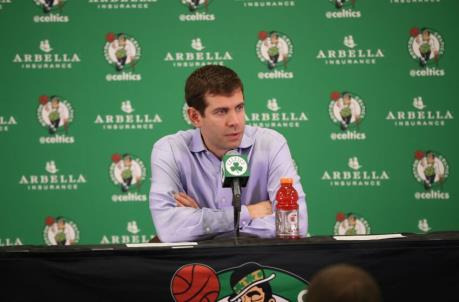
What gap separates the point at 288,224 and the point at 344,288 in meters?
1.57

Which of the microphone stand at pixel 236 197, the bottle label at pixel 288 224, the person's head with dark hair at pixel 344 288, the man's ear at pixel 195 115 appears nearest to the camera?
the person's head with dark hair at pixel 344 288

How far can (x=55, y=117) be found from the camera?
5219mm

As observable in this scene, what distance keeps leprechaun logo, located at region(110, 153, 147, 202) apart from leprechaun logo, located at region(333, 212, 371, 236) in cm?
149

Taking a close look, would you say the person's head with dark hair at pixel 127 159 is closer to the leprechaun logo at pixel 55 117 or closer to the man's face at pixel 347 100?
the leprechaun logo at pixel 55 117

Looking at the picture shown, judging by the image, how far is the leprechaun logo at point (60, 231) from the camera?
517 centimetres

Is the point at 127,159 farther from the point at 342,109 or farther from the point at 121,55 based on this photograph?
the point at 342,109

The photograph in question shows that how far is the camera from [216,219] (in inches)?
120

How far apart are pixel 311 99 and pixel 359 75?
0.41 m

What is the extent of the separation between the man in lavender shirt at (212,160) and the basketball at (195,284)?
2.16 feet

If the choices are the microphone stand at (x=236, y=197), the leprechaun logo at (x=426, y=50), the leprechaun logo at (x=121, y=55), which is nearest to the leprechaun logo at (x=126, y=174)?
the leprechaun logo at (x=121, y=55)

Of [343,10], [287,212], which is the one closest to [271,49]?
[343,10]

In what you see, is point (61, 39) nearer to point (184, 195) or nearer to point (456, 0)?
point (184, 195)

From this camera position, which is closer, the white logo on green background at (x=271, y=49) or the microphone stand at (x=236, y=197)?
the microphone stand at (x=236, y=197)

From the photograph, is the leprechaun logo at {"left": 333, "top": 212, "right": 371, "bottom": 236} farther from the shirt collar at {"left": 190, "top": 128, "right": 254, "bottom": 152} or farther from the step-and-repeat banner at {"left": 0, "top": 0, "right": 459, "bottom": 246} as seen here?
the shirt collar at {"left": 190, "top": 128, "right": 254, "bottom": 152}
